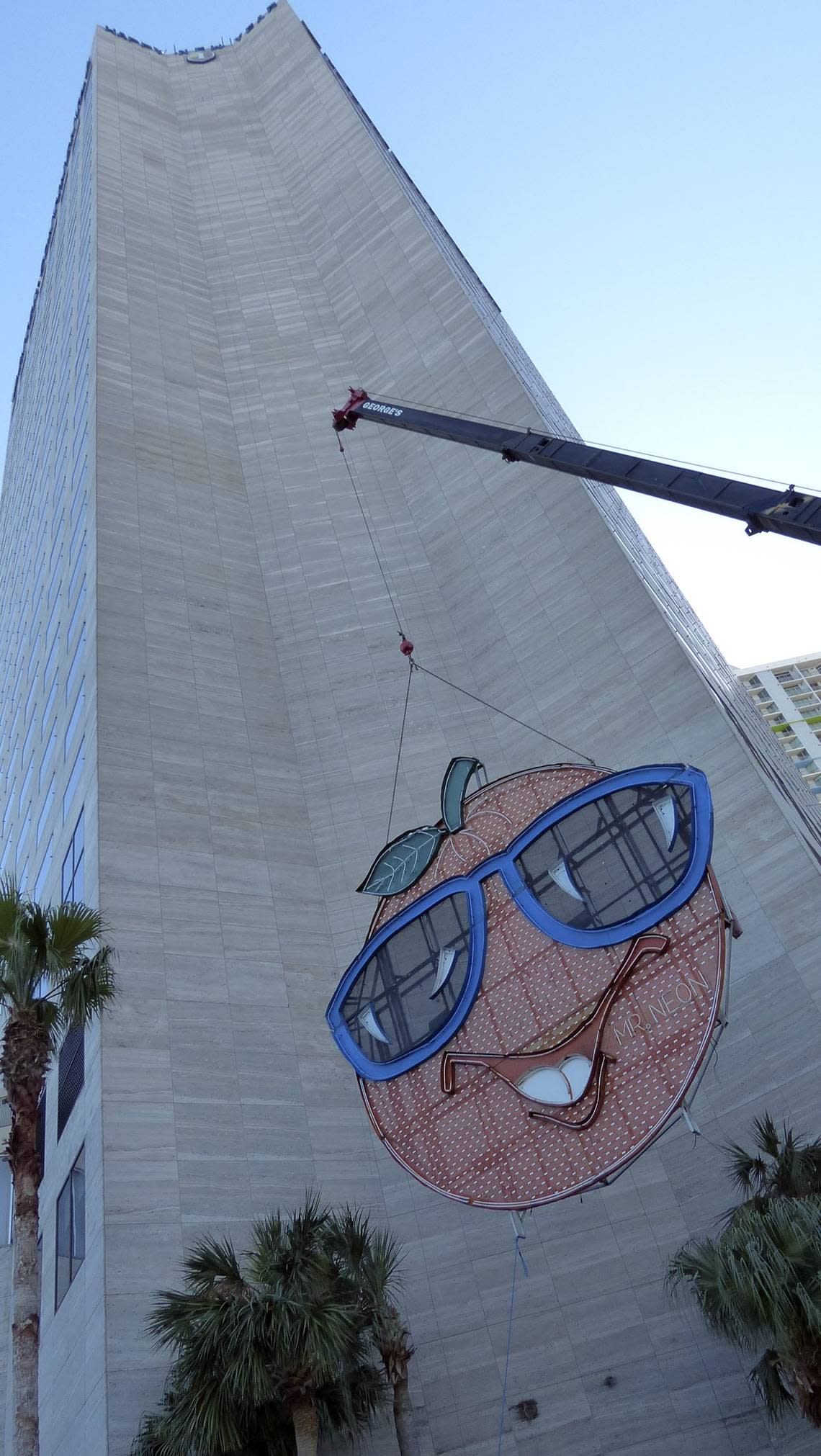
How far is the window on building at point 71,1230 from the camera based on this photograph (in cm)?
2692

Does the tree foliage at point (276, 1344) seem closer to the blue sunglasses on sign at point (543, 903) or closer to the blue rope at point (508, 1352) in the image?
the blue sunglasses on sign at point (543, 903)

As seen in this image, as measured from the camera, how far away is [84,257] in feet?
184

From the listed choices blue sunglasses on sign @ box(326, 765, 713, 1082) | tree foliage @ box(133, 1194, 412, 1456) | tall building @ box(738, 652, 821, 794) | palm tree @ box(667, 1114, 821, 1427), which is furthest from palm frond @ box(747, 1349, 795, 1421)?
tall building @ box(738, 652, 821, 794)

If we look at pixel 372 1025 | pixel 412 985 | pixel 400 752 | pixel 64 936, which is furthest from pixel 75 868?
pixel 64 936

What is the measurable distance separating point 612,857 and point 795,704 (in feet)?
417

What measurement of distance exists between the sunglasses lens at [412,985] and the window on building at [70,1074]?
8320 millimetres

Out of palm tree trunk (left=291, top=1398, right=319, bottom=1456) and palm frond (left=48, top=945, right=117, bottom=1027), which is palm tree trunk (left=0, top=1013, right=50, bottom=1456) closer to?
palm frond (left=48, top=945, right=117, bottom=1027)

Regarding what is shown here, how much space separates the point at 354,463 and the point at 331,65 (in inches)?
1247

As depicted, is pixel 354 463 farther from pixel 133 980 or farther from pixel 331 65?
pixel 331 65

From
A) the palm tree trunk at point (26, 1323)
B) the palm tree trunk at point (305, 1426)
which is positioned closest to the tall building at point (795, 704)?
the palm tree trunk at point (305, 1426)

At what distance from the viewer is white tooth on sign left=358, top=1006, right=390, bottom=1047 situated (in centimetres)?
2402

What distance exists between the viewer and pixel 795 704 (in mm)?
143000

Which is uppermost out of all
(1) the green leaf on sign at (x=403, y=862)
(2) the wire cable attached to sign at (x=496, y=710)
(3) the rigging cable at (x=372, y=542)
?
(3) the rigging cable at (x=372, y=542)

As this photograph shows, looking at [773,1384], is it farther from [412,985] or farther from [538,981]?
[412,985]
